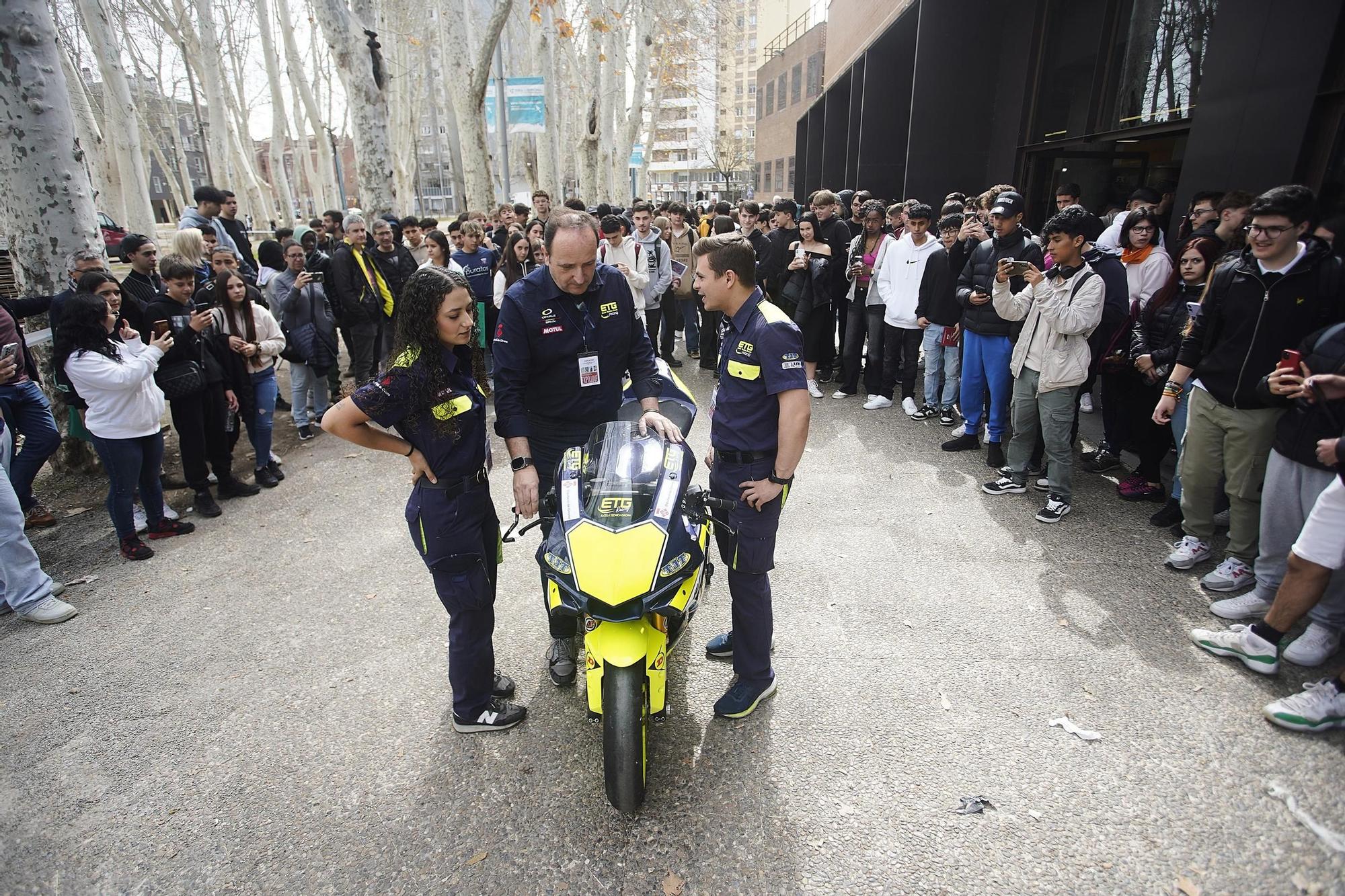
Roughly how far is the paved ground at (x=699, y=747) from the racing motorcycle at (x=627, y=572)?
483 mm

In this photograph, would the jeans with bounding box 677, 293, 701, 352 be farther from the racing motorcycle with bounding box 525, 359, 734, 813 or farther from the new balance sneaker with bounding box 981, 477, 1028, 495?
the racing motorcycle with bounding box 525, 359, 734, 813

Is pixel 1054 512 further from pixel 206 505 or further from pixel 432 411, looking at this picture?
pixel 206 505

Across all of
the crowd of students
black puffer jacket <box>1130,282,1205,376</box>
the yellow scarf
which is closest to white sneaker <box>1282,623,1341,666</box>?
the crowd of students

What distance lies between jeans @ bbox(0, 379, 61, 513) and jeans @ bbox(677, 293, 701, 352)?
6.83 metres

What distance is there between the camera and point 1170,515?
4680 millimetres

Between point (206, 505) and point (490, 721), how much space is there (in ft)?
12.4

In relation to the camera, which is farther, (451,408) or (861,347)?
(861,347)

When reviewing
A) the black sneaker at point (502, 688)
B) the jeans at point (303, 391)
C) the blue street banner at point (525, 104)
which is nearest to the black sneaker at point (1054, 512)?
the black sneaker at point (502, 688)

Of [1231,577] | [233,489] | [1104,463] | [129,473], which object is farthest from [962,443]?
[129,473]

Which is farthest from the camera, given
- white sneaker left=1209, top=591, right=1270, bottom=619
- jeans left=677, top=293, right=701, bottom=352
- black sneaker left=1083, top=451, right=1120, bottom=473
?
jeans left=677, top=293, right=701, bottom=352

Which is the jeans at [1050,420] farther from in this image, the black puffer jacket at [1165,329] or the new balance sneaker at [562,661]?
the new balance sneaker at [562,661]

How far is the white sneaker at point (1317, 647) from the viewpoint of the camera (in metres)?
3.25

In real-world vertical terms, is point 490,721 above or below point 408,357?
below

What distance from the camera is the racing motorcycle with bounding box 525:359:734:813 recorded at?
236 centimetres
